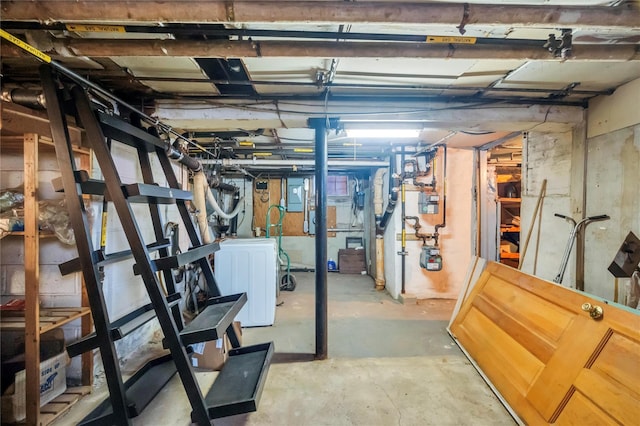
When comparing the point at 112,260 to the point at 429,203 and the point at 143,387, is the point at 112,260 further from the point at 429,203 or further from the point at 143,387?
the point at 429,203

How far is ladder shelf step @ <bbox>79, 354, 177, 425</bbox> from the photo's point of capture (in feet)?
4.78

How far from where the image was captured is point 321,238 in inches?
94.7

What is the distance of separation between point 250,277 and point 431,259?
2.35 meters

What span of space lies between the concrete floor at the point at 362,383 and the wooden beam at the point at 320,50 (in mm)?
2091

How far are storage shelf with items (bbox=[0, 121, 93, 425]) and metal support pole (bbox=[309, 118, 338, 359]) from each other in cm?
166

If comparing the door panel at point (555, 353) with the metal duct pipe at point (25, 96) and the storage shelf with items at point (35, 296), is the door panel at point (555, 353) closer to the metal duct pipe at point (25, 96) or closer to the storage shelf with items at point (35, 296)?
the storage shelf with items at point (35, 296)

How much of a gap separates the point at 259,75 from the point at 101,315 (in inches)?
66.4

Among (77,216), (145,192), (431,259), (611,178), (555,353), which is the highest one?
(611,178)

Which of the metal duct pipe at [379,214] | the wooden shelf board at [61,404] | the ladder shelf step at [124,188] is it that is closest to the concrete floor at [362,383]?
the wooden shelf board at [61,404]

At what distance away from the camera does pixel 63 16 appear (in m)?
1.08

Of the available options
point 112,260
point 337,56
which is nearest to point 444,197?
point 337,56

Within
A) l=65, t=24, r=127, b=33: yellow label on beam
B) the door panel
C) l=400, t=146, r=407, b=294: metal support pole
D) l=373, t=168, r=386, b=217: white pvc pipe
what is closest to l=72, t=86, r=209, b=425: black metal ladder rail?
l=65, t=24, r=127, b=33: yellow label on beam

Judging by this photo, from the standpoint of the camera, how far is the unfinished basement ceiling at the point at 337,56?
3.56 feet

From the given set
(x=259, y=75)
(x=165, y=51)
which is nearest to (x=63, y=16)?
(x=165, y=51)
